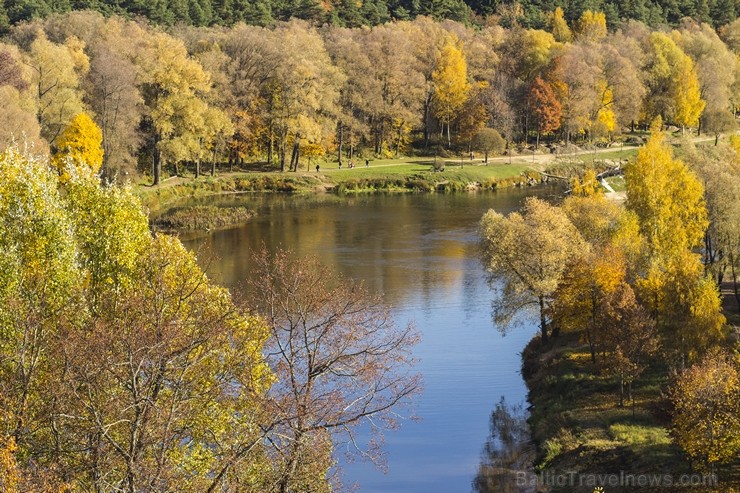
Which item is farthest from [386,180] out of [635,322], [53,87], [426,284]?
[635,322]

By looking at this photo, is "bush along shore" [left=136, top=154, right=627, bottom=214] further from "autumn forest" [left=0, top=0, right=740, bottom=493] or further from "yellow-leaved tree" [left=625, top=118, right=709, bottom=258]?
"yellow-leaved tree" [left=625, top=118, right=709, bottom=258]

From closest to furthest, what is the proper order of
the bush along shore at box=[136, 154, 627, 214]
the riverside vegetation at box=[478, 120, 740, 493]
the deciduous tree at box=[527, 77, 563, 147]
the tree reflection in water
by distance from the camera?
1. the riverside vegetation at box=[478, 120, 740, 493]
2. the tree reflection in water
3. the bush along shore at box=[136, 154, 627, 214]
4. the deciduous tree at box=[527, 77, 563, 147]

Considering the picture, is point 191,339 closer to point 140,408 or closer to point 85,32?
point 140,408

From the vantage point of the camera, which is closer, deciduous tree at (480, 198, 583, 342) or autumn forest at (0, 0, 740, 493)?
autumn forest at (0, 0, 740, 493)

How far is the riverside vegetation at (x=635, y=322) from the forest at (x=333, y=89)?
3409cm

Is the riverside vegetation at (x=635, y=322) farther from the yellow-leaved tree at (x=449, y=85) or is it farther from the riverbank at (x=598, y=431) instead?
the yellow-leaved tree at (x=449, y=85)

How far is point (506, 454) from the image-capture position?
97.2 ft

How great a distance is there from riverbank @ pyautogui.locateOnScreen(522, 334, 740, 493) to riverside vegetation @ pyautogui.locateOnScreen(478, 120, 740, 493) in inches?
2.1

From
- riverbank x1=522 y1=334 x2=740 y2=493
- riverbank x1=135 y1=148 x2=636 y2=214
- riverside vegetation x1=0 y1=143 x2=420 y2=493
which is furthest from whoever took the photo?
riverbank x1=135 y1=148 x2=636 y2=214

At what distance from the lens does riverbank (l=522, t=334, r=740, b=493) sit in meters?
24.4

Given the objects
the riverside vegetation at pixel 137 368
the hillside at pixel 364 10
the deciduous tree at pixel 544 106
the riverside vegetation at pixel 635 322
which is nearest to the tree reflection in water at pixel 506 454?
the riverside vegetation at pixel 635 322

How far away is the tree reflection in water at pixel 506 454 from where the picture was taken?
27.4m

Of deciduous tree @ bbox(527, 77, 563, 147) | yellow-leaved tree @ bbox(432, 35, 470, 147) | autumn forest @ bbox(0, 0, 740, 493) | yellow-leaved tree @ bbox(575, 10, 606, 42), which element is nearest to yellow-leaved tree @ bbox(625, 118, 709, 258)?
autumn forest @ bbox(0, 0, 740, 493)

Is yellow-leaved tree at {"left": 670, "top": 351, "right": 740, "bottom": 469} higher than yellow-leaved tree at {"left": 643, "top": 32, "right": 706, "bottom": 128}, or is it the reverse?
yellow-leaved tree at {"left": 643, "top": 32, "right": 706, "bottom": 128}
